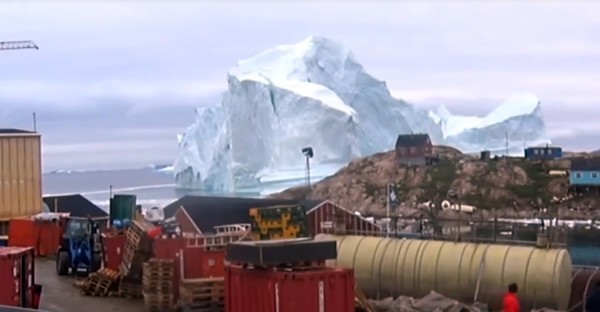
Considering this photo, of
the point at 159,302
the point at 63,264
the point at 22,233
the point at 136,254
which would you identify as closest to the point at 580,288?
the point at 159,302

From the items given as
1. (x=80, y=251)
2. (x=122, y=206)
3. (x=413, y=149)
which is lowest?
(x=80, y=251)

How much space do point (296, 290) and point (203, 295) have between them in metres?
3.51

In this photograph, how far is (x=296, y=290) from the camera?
47.1ft

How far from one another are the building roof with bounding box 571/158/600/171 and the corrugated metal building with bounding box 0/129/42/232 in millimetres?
63931

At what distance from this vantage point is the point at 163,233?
2016 cm

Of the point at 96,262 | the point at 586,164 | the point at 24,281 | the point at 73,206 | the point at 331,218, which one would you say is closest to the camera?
the point at 24,281

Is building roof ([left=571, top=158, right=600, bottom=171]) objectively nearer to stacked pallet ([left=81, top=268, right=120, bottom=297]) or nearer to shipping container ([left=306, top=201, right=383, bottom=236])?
shipping container ([left=306, top=201, right=383, bottom=236])

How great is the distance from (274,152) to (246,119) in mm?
5154

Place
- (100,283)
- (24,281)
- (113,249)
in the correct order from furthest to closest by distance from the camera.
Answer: (113,249), (100,283), (24,281)

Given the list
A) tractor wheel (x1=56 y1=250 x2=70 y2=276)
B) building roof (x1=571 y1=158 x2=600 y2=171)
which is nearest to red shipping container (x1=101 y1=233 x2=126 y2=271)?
tractor wheel (x1=56 y1=250 x2=70 y2=276)

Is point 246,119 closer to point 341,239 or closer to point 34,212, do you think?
point 34,212

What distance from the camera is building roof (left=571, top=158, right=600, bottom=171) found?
83938mm

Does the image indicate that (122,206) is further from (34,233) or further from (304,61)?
(304,61)

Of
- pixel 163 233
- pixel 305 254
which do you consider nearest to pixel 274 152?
pixel 163 233
